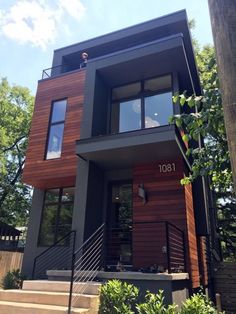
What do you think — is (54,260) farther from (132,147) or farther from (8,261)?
(8,261)

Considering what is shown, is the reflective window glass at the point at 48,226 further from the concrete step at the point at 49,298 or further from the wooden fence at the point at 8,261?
the wooden fence at the point at 8,261

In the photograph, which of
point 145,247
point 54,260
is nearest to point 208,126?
point 145,247

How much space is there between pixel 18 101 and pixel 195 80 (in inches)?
661

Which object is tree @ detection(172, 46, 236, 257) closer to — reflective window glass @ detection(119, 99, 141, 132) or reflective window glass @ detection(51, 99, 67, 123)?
reflective window glass @ detection(119, 99, 141, 132)

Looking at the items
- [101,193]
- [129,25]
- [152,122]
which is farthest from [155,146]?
[129,25]

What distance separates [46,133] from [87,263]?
458 cm

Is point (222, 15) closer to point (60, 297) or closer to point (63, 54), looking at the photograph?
point (60, 297)

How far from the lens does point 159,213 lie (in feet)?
24.1

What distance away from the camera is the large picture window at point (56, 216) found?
8703 mm

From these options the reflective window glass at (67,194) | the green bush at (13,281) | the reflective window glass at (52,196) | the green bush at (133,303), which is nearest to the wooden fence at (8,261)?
the green bush at (13,281)

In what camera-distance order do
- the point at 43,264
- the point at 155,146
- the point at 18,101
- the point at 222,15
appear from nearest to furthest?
1. the point at 222,15
2. the point at 155,146
3. the point at 43,264
4. the point at 18,101

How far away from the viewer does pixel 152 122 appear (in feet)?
27.8

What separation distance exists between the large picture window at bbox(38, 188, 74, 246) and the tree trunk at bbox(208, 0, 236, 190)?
782cm

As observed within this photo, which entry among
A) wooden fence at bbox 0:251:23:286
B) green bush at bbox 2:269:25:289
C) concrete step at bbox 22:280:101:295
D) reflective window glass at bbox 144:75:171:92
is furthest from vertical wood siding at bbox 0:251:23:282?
reflective window glass at bbox 144:75:171:92
